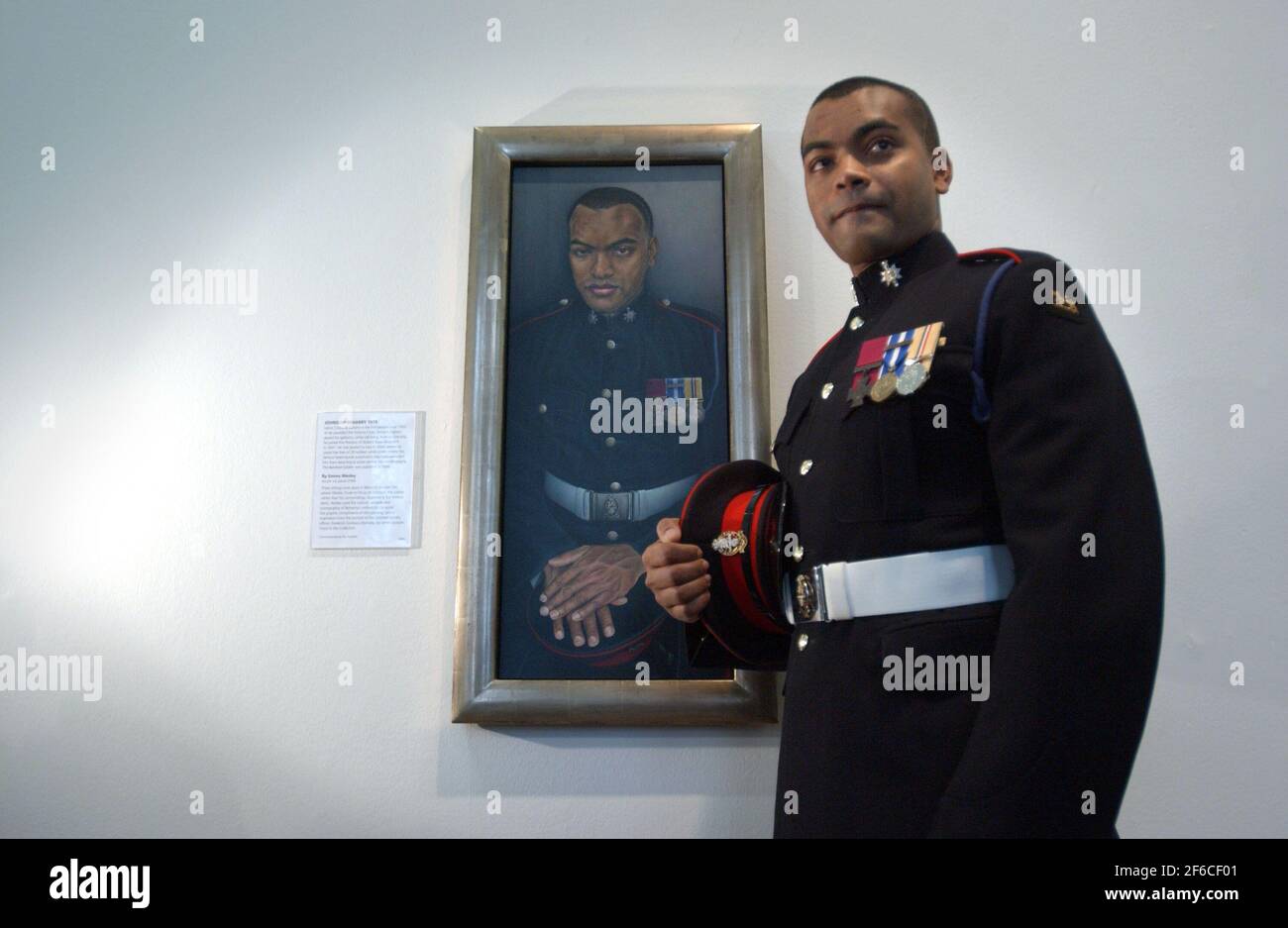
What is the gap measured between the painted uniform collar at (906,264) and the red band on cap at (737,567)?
1.11 ft

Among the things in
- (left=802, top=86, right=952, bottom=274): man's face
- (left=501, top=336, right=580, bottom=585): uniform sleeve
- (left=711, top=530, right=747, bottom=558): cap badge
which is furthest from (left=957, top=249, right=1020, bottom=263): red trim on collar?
(left=501, top=336, right=580, bottom=585): uniform sleeve

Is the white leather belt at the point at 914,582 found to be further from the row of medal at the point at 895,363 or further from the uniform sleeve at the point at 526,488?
the uniform sleeve at the point at 526,488

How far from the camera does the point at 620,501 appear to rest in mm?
1804

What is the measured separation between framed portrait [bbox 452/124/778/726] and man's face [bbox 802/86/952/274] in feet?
1.52

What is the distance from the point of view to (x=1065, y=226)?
1883 millimetres

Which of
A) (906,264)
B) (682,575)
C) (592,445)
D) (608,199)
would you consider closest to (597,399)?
(592,445)

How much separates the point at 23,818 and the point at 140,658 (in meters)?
0.34

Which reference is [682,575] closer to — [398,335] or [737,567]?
[737,567]

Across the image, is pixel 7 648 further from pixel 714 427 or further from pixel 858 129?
pixel 858 129

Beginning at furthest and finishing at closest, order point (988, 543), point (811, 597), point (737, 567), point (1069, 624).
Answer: point (737, 567), point (811, 597), point (988, 543), point (1069, 624)

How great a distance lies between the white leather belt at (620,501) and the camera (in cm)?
180

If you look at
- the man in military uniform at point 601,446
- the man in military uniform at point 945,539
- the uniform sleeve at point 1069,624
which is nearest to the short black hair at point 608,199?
the man in military uniform at point 601,446

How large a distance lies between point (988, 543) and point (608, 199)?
110 cm

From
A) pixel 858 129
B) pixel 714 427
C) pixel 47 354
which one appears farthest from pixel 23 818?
pixel 858 129
